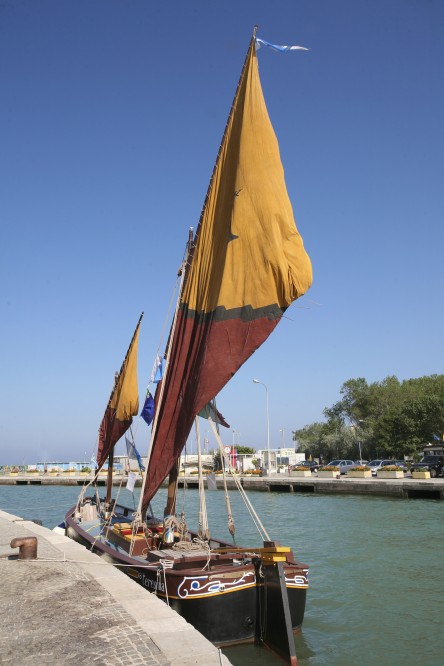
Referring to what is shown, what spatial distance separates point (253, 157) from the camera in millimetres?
12578

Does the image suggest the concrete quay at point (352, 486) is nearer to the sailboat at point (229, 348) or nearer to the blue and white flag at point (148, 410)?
the blue and white flag at point (148, 410)

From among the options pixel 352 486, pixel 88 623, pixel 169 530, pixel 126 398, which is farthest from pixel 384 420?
pixel 88 623

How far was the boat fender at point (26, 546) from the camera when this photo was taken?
41.6 ft

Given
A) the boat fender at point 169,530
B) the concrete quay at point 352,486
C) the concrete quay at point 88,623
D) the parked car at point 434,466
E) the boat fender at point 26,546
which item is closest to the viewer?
the concrete quay at point 88,623

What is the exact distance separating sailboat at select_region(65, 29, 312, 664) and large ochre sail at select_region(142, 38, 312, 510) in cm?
2

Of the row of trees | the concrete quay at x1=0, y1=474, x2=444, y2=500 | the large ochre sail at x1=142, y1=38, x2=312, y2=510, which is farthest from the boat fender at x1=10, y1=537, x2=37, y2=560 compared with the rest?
the row of trees

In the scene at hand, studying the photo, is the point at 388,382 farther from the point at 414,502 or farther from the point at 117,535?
the point at 117,535

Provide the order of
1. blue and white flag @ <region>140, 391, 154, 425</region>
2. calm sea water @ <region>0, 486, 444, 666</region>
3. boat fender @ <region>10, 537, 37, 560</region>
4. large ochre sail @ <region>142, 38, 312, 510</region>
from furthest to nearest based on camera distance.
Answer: blue and white flag @ <region>140, 391, 154, 425</region>, boat fender @ <region>10, 537, 37, 560</region>, large ochre sail @ <region>142, 38, 312, 510</region>, calm sea water @ <region>0, 486, 444, 666</region>

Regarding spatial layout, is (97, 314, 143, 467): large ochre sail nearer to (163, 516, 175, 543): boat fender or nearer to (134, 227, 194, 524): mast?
(134, 227, 194, 524): mast

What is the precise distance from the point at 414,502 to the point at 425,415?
35691 mm

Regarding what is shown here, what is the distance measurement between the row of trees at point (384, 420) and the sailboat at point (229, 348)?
55188mm

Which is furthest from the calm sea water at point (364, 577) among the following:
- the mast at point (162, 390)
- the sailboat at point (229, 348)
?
the mast at point (162, 390)

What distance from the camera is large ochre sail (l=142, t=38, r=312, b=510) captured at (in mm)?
11875

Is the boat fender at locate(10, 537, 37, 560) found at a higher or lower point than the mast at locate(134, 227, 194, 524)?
lower
